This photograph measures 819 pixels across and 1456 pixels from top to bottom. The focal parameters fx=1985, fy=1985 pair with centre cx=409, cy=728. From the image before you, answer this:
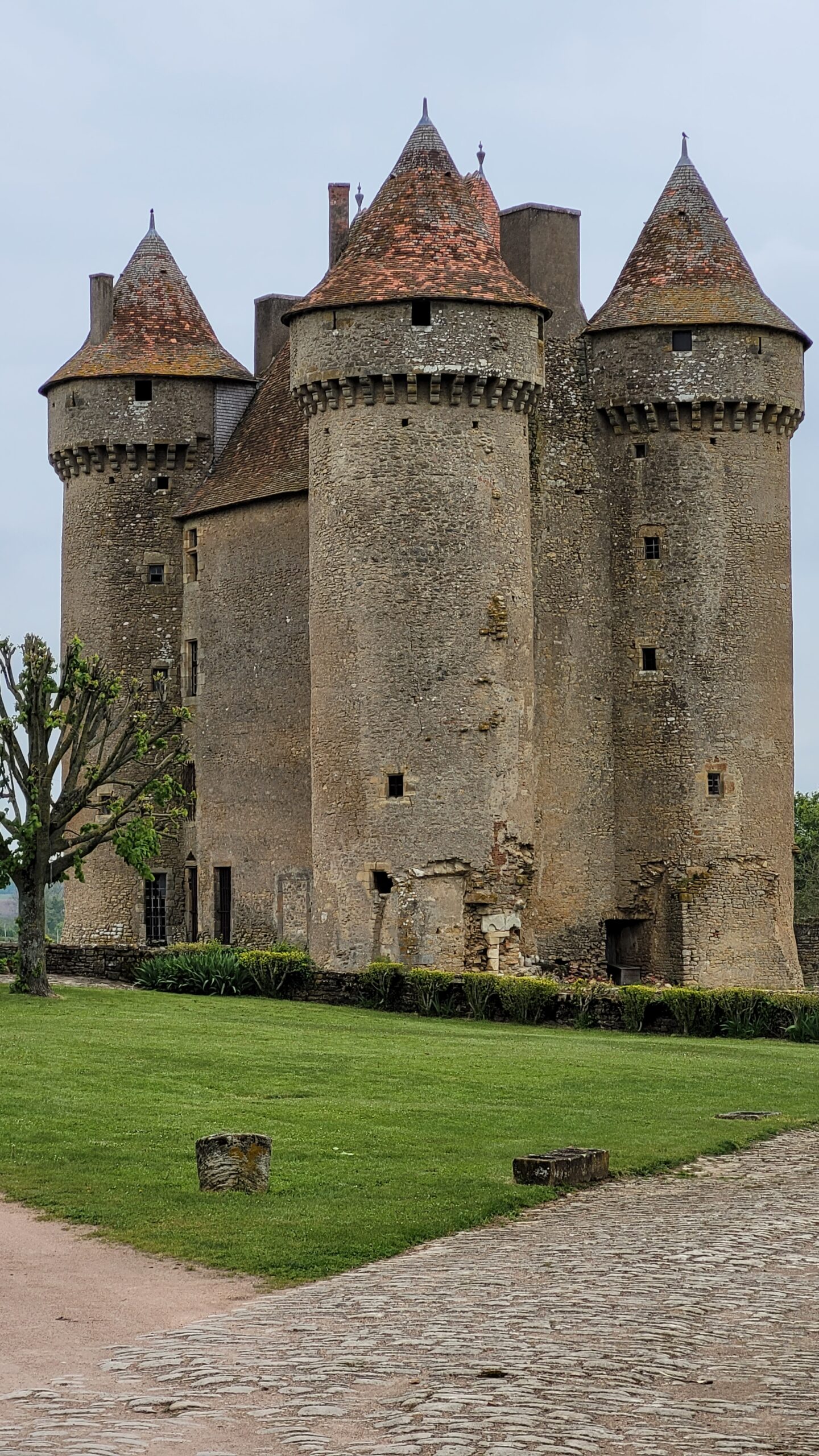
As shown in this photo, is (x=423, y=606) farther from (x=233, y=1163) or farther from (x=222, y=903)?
(x=233, y=1163)

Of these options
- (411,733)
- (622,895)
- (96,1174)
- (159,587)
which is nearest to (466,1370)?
(96,1174)

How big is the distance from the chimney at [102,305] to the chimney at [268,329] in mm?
3380

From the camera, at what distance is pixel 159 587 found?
4453 cm

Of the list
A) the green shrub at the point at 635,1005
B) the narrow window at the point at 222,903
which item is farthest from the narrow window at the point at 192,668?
the green shrub at the point at 635,1005

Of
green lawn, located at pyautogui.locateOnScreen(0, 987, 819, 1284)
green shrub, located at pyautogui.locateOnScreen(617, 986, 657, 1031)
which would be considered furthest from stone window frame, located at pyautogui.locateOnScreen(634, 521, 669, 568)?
green lawn, located at pyautogui.locateOnScreen(0, 987, 819, 1284)

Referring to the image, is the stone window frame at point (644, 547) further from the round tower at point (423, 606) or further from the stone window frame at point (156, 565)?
the stone window frame at point (156, 565)

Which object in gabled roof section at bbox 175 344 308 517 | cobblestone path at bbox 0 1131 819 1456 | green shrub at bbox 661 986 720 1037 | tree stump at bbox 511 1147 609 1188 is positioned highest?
gabled roof section at bbox 175 344 308 517

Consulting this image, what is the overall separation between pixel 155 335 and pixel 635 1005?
21092 mm

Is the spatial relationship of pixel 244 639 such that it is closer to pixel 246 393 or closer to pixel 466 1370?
pixel 246 393

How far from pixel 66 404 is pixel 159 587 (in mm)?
4797

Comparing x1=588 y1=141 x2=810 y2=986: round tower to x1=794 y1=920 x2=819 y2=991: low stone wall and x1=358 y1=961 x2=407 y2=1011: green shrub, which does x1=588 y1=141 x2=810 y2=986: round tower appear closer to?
x1=794 y1=920 x2=819 y2=991: low stone wall

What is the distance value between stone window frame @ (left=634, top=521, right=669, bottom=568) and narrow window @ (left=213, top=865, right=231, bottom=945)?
33.5 ft

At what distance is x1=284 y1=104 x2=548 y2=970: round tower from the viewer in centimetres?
3653

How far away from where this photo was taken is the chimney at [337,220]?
144 ft
